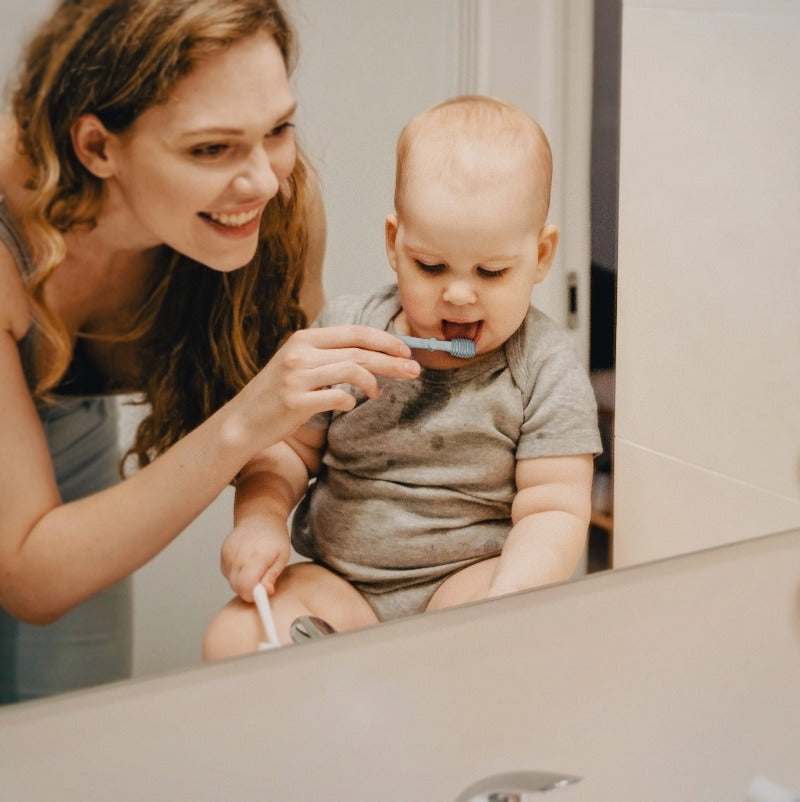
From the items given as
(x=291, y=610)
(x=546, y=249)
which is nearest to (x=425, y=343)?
(x=546, y=249)

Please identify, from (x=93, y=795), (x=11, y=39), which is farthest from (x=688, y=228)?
(x=93, y=795)

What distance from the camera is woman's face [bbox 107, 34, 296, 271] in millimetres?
609

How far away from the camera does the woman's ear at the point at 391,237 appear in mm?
700

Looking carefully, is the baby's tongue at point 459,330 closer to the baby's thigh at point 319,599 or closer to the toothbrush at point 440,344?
the toothbrush at point 440,344

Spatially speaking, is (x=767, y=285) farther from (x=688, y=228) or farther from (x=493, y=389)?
(x=493, y=389)

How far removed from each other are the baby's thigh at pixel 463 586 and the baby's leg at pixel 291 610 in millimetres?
55

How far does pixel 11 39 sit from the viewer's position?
22.5 inches

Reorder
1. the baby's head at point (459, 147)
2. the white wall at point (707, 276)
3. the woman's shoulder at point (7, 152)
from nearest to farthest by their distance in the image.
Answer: the woman's shoulder at point (7, 152) → the baby's head at point (459, 147) → the white wall at point (707, 276)

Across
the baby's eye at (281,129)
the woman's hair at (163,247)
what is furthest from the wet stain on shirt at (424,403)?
the baby's eye at (281,129)

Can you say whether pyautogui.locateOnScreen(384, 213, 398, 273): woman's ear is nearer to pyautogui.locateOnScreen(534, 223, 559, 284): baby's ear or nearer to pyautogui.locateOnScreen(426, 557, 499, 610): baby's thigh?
pyautogui.locateOnScreen(534, 223, 559, 284): baby's ear

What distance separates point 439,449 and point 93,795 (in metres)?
0.36

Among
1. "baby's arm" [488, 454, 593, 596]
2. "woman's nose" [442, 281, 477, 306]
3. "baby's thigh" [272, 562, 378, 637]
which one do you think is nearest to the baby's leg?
"baby's thigh" [272, 562, 378, 637]

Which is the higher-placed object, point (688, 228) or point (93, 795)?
point (688, 228)

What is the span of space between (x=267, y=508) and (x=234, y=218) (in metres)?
0.21
